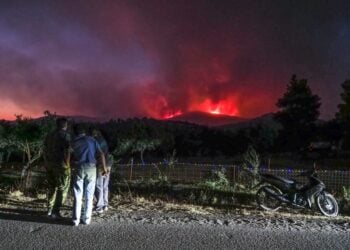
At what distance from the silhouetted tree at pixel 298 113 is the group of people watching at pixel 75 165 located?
1414 inches

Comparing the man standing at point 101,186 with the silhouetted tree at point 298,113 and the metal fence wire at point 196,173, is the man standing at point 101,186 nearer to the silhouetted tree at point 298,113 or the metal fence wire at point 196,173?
the metal fence wire at point 196,173

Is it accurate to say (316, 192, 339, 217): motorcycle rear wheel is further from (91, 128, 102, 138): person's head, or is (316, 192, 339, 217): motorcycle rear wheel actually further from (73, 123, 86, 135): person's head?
(73, 123, 86, 135): person's head

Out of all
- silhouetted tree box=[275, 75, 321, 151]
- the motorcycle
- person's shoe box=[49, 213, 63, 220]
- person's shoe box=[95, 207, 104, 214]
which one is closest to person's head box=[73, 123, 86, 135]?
person's shoe box=[49, 213, 63, 220]

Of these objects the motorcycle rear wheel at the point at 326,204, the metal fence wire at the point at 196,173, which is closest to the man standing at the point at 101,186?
the motorcycle rear wheel at the point at 326,204

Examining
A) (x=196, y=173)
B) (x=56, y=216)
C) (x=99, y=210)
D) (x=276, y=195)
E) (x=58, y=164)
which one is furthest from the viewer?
(x=196, y=173)

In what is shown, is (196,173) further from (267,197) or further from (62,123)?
(62,123)

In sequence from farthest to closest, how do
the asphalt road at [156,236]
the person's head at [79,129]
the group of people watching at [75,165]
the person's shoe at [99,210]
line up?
the person's shoe at [99,210] → the person's head at [79,129] → the group of people watching at [75,165] → the asphalt road at [156,236]

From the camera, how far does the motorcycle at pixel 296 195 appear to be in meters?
11.8

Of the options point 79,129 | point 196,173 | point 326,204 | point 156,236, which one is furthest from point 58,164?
point 196,173

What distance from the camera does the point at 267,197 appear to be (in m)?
12.9

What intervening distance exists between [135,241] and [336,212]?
219 inches

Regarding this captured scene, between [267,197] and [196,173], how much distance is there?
475 cm

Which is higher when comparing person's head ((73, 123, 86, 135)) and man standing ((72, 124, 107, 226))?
person's head ((73, 123, 86, 135))

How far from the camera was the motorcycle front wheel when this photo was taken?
12484 mm
